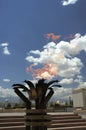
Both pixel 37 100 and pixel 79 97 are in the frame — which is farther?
pixel 79 97

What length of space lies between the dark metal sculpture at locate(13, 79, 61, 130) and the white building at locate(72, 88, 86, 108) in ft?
63.9

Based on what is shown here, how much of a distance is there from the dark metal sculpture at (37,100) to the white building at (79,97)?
63.9ft

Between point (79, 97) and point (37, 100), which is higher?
point (79, 97)

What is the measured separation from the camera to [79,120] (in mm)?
14156

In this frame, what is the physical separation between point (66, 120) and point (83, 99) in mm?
12776

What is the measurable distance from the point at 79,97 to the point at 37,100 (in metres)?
20.9

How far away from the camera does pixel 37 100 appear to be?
641 cm

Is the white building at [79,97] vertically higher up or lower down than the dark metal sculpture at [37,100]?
higher up

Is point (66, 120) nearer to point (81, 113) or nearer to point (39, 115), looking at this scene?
point (81, 113)

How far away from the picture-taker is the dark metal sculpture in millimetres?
6203

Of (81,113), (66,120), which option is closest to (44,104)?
(66,120)

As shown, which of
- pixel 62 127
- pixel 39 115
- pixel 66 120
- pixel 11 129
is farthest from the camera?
pixel 66 120

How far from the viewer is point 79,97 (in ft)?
87.9

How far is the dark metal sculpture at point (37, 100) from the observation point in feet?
20.4
